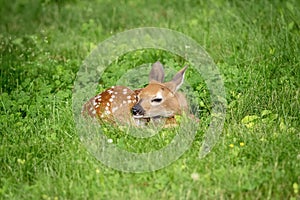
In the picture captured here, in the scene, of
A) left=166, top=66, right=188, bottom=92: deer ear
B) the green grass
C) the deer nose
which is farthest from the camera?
left=166, top=66, right=188, bottom=92: deer ear

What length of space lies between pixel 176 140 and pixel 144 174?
1.64 feet

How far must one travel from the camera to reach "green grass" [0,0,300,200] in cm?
447

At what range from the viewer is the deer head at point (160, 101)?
5.49 meters

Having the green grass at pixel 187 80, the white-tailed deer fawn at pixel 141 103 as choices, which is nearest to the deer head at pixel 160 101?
the white-tailed deer fawn at pixel 141 103

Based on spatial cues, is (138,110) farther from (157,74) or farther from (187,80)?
(187,80)

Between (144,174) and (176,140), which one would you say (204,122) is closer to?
(176,140)

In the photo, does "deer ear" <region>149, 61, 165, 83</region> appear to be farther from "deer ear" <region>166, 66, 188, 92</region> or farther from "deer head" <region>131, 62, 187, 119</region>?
"deer ear" <region>166, 66, 188, 92</region>

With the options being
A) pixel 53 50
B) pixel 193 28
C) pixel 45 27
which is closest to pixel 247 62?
pixel 193 28

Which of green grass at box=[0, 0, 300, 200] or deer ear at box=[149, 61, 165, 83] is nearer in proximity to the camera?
green grass at box=[0, 0, 300, 200]

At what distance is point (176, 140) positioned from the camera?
16.4ft

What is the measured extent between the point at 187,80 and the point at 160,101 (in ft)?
2.21

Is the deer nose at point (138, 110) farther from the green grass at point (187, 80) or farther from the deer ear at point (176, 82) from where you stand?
the green grass at point (187, 80)

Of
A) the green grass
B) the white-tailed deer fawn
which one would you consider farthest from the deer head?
the green grass

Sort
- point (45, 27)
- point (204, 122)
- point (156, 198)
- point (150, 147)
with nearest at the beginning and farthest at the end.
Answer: point (156, 198)
point (150, 147)
point (204, 122)
point (45, 27)
